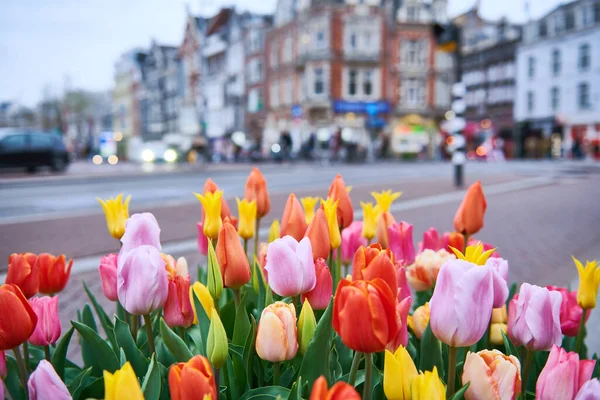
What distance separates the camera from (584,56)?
3588 centimetres

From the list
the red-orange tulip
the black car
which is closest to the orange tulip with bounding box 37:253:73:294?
the red-orange tulip

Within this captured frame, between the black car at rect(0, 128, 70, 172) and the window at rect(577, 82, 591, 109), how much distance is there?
31814 mm

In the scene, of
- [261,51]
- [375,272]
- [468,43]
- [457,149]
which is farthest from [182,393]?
[468,43]

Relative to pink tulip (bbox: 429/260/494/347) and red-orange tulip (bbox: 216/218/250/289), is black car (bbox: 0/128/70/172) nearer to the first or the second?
red-orange tulip (bbox: 216/218/250/289)

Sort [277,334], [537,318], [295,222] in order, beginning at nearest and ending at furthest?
[277,334]
[537,318]
[295,222]

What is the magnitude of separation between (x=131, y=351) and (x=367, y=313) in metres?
0.64

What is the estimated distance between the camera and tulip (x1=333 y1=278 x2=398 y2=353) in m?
0.83

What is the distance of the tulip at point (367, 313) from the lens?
2.74ft

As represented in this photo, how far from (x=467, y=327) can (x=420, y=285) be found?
78cm

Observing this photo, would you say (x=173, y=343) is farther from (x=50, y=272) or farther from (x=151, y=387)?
(x=50, y=272)

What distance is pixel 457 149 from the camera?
12.0 metres

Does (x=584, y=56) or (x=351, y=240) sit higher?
(x=584, y=56)

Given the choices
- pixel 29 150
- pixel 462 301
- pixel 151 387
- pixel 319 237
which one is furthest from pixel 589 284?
pixel 29 150

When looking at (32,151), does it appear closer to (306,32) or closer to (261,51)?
(306,32)
